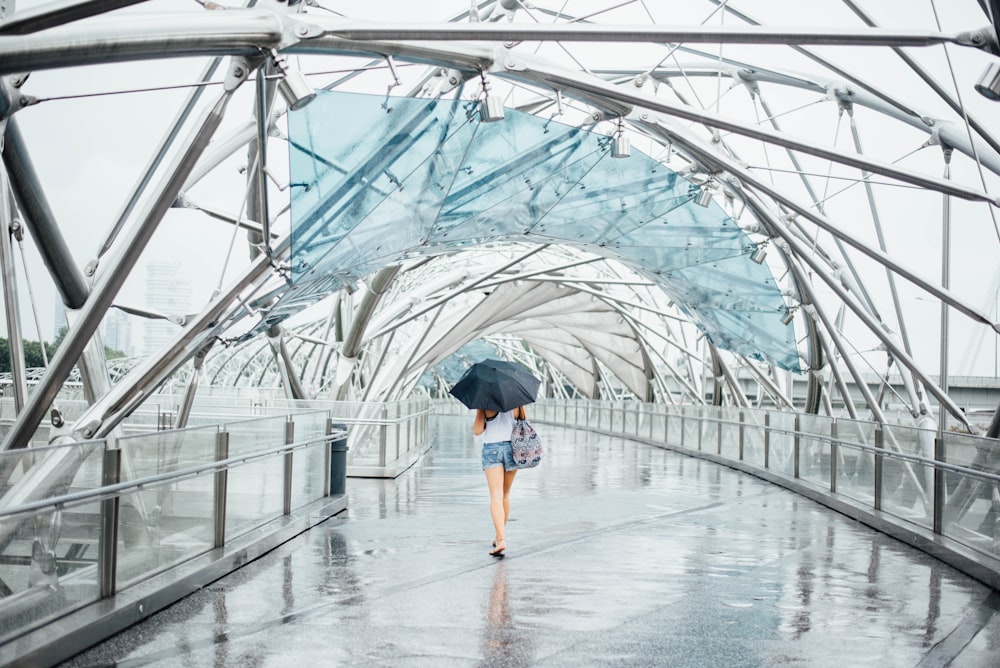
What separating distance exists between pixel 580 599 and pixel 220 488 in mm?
3270

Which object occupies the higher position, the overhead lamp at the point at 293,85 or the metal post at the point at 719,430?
the overhead lamp at the point at 293,85

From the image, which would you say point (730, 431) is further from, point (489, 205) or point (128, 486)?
point (128, 486)

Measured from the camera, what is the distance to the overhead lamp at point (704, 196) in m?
19.1

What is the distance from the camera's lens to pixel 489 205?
56.4 feet

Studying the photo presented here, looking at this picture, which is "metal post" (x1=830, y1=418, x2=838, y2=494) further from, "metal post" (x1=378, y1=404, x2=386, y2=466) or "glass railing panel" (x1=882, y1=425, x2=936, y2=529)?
"metal post" (x1=378, y1=404, x2=386, y2=466)

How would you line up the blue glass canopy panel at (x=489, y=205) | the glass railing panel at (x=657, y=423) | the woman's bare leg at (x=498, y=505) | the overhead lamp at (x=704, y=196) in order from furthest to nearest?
the glass railing panel at (x=657, y=423) → the overhead lamp at (x=704, y=196) → the blue glass canopy panel at (x=489, y=205) → the woman's bare leg at (x=498, y=505)

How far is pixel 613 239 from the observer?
2214 cm

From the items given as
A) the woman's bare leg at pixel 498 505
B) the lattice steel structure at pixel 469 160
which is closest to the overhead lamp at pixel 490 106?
the lattice steel structure at pixel 469 160

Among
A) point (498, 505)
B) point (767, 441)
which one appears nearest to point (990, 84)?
point (498, 505)

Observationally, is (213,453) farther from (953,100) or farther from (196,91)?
(953,100)

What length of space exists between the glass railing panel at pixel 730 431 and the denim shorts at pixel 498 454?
14.2 m

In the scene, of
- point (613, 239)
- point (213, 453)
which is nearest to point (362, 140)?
point (213, 453)

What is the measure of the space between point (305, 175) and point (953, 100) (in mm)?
9844

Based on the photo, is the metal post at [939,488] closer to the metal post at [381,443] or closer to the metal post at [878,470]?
the metal post at [878,470]
